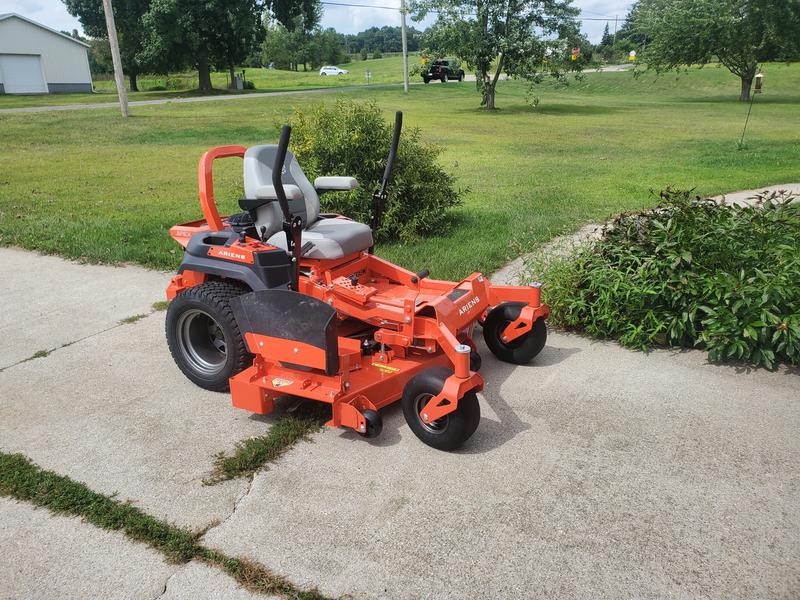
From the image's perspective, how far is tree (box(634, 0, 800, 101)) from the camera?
1331 inches

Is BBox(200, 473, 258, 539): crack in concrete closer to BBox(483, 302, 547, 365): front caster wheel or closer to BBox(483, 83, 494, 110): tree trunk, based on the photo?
BBox(483, 302, 547, 365): front caster wheel

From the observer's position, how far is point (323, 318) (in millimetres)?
3674

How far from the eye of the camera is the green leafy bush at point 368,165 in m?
7.57

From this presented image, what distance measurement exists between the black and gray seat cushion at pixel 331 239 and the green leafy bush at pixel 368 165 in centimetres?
274

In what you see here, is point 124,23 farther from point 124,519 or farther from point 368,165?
point 124,519

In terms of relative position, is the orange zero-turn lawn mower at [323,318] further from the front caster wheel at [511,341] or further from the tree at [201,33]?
the tree at [201,33]

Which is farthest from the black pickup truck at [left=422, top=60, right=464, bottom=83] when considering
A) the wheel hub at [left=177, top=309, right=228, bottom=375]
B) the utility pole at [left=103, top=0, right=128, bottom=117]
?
the wheel hub at [left=177, top=309, right=228, bottom=375]

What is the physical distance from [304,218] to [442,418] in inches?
77.4

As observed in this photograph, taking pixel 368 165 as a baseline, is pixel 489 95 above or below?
below

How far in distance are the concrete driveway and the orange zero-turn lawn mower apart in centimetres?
23

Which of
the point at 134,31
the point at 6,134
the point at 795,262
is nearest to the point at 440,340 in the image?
the point at 795,262

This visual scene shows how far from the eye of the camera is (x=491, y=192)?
11.1 meters

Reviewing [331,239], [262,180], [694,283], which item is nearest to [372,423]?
[331,239]

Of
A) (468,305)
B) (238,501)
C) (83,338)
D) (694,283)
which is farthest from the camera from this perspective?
(83,338)
